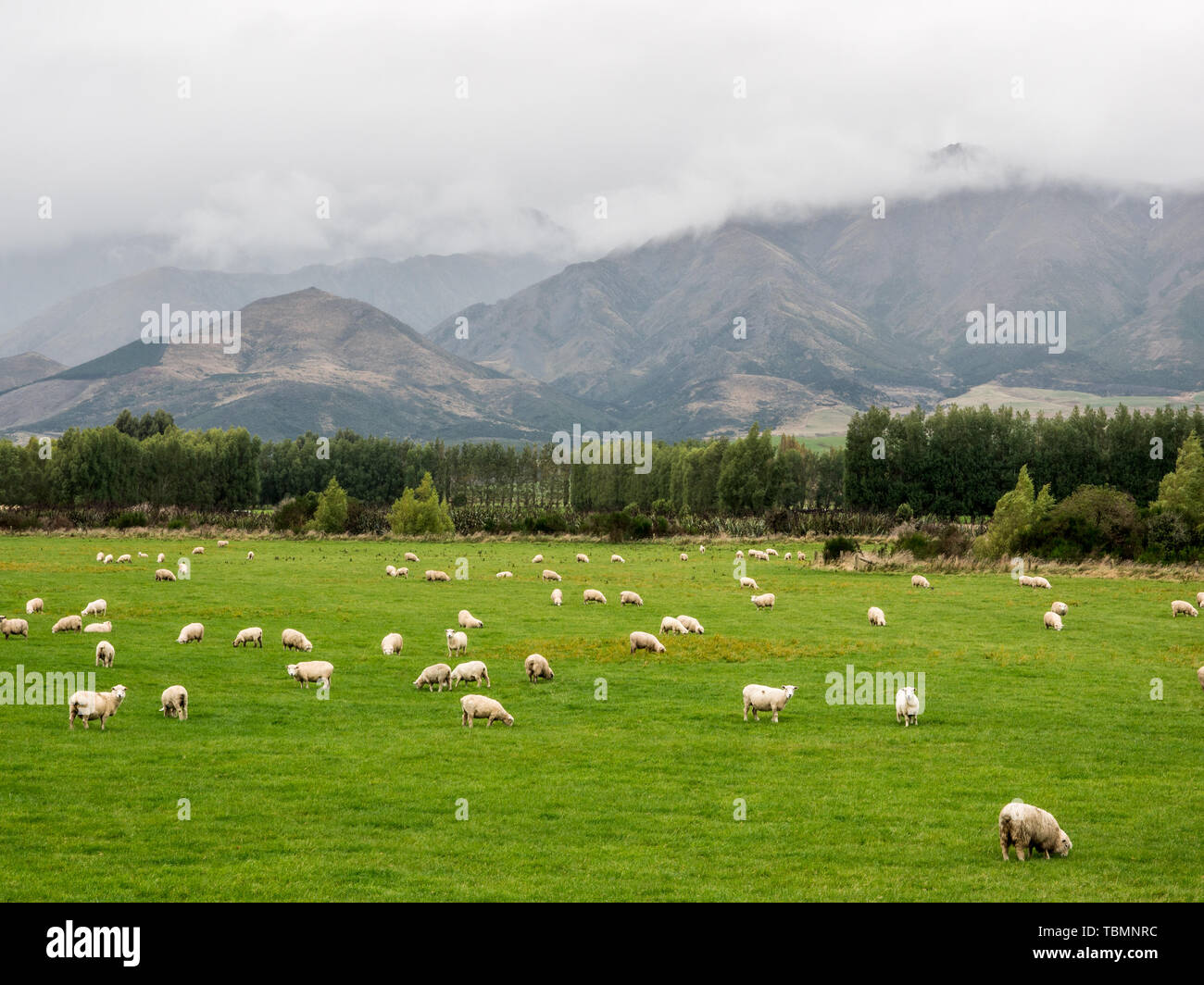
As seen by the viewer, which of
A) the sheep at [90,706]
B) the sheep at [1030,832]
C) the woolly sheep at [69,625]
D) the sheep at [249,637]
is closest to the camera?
the sheep at [1030,832]

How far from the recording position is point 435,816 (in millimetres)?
14812

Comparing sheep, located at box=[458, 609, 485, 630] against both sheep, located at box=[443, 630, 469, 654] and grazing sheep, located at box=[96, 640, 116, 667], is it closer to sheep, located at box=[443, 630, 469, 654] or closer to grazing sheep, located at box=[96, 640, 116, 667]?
sheep, located at box=[443, 630, 469, 654]

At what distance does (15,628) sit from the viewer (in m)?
29.5

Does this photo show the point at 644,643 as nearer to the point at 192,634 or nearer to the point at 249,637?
the point at 249,637

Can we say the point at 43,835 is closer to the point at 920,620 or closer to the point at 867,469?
the point at 920,620

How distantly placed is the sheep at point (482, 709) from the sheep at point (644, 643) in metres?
9.34

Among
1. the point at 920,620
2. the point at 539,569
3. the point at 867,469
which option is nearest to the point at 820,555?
the point at 539,569

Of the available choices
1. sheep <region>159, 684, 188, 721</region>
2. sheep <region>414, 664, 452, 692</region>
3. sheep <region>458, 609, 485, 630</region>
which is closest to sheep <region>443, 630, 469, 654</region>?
sheep <region>414, 664, 452, 692</region>

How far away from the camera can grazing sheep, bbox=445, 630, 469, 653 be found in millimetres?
28513

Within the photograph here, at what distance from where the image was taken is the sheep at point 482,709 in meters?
20.9

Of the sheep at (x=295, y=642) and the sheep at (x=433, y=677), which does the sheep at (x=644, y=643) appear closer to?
the sheep at (x=433, y=677)

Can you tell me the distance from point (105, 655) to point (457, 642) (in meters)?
9.32

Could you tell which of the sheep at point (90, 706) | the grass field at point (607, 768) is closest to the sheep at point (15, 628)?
the grass field at point (607, 768)
